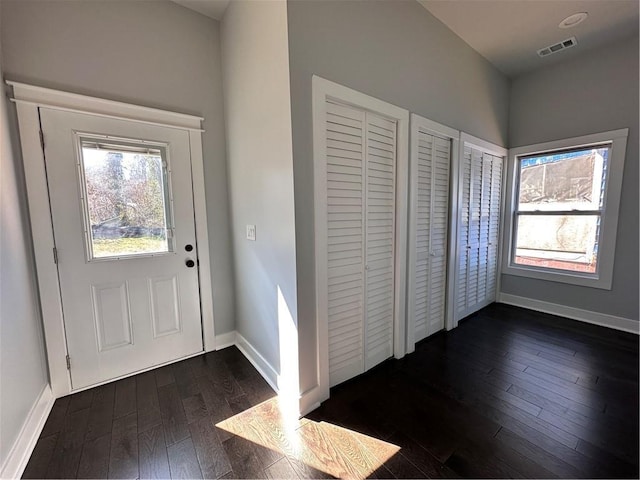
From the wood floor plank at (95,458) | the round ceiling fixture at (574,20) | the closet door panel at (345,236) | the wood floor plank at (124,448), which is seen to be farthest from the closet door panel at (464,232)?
the wood floor plank at (95,458)

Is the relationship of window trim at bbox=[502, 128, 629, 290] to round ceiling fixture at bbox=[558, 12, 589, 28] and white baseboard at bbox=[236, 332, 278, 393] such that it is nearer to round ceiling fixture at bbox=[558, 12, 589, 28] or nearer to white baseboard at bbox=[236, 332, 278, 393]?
round ceiling fixture at bbox=[558, 12, 589, 28]

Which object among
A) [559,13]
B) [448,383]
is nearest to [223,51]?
[559,13]

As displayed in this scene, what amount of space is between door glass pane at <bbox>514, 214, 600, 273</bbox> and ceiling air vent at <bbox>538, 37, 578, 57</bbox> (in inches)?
72.0

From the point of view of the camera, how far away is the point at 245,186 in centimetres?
209

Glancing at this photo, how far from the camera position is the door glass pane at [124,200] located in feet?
6.03

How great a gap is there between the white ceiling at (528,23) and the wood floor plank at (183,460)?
3512mm

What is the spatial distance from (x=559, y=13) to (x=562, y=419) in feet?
10.5

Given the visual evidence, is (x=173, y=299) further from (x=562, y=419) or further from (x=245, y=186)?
(x=562, y=419)

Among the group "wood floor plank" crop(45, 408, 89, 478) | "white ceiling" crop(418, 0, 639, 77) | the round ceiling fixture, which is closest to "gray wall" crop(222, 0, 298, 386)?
"wood floor plank" crop(45, 408, 89, 478)

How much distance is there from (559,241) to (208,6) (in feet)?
14.6

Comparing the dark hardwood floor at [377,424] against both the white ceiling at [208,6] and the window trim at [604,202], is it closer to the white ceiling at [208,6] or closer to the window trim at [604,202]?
the window trim at [604,202]

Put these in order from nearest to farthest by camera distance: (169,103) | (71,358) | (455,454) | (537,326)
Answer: (455,454) < (71,358) < (169,103) < (537,326)

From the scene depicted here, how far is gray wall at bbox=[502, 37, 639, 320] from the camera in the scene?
2613 mm

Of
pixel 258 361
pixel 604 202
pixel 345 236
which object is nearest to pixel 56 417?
pixel 258 361
